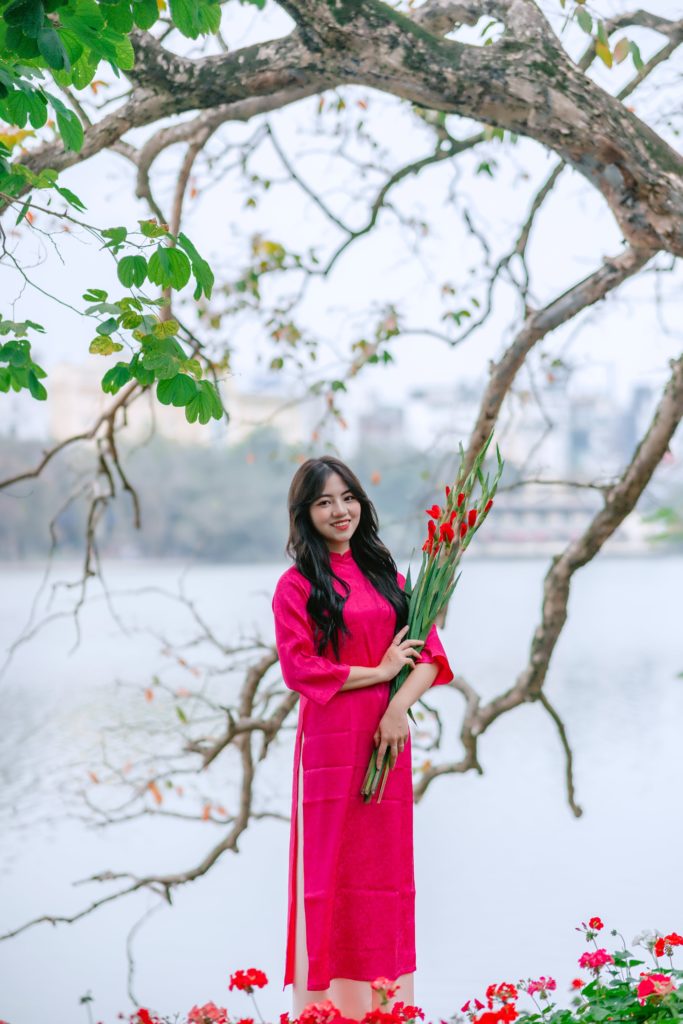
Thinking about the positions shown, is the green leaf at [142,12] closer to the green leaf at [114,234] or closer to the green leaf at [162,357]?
the green leaf at [114,234]

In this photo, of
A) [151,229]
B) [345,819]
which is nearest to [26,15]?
[151,229]

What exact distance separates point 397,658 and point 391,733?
13 centimetres

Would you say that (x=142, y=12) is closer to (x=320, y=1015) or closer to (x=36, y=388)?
(x=36, y=388)

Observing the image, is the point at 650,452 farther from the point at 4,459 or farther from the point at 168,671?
the point at 168,671

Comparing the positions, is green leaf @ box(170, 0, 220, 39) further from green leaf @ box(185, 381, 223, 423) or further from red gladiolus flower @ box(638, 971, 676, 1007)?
red gladiolus flower @ box(638, 971, 676, 1007)

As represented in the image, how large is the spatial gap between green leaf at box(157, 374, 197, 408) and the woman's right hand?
0.58 meters

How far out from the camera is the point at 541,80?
1864 mm

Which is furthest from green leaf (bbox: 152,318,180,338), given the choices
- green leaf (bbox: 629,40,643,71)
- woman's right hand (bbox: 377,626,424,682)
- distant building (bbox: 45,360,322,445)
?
distant building (bbox: 45,360,322,445)

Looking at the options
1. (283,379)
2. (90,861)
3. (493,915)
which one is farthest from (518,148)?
(90,861)

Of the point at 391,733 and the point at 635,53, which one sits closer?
the point at 391,733

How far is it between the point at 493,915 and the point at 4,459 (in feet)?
10.6

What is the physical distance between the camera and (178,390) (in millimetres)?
1692

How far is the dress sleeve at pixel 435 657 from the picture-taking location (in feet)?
6.55

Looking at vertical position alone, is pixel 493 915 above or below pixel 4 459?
below
